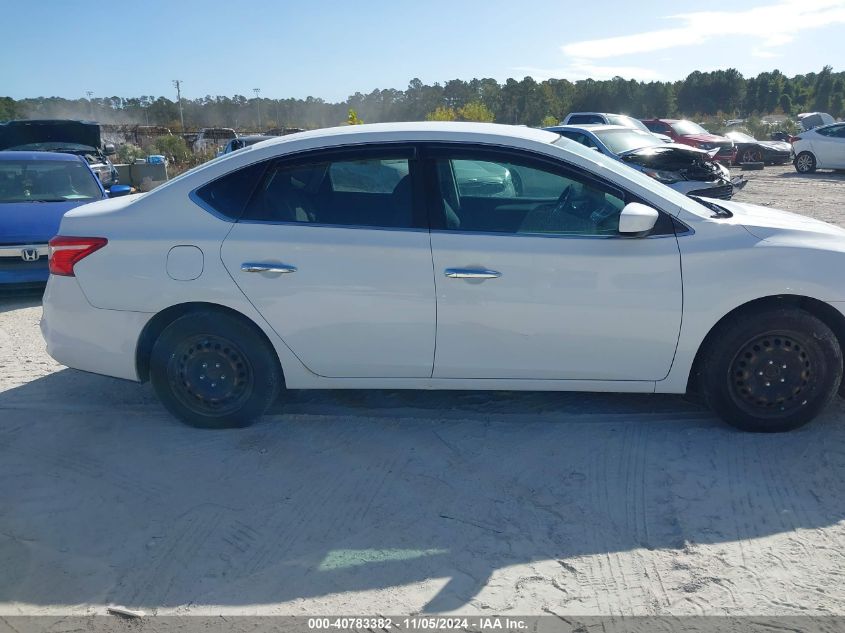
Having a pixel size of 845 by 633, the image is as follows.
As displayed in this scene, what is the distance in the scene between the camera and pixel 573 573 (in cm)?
315

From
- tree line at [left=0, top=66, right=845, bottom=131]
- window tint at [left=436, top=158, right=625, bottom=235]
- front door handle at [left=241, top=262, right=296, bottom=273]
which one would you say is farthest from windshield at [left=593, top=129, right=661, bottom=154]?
tree line at [left=0, top=66, right=845, bottom=131]

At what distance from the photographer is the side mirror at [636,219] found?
159 inches

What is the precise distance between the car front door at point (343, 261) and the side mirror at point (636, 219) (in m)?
1.06

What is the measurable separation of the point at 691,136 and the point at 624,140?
1068 cm

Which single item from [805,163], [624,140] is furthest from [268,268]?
[805,163]

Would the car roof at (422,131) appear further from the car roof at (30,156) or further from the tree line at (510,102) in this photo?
the tree line at (510,102)

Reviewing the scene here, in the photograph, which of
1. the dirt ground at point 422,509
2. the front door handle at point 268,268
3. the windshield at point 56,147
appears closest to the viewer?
the dirt ground at point 422,509

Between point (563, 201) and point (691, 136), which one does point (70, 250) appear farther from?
point (691, 136)

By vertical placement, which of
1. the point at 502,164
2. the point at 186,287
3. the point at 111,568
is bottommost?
the point at 111,568

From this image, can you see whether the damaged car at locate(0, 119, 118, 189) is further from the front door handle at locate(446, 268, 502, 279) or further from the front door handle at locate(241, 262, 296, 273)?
the front door handle at locate(446, 268, 502, 279)

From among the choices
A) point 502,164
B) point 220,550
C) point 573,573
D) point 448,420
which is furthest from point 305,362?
point 573,573

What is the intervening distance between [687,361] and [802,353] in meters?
0.63

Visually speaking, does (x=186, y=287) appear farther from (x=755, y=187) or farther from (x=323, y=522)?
(x=755, y=187)

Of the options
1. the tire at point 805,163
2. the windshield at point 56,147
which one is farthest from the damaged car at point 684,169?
the tire at point 805,163
